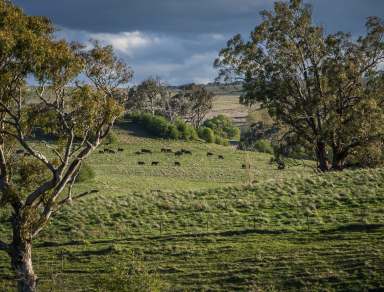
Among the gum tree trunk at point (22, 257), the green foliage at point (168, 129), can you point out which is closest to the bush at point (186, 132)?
the green foliage at point (168, 129)

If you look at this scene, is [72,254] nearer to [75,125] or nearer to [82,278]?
[82,278]

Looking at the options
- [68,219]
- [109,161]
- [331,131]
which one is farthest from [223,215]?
[109,161]

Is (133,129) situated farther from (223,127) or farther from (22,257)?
(22,257)

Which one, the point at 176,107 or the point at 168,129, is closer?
the point at 168,129

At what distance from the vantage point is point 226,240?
23.7 m

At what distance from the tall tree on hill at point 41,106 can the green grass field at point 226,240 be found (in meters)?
2.54

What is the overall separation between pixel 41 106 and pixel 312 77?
26.2 metres

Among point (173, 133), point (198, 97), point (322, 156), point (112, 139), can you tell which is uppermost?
point (198, 97)

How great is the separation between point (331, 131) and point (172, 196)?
45.3ft

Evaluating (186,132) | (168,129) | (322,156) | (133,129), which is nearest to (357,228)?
(322,156)

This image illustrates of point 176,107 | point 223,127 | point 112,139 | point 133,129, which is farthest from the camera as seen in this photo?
point 223,127

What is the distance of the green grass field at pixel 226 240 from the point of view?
1891 cm

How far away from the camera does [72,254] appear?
901 inches

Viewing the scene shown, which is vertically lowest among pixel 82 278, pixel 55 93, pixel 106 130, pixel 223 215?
pixel 82 278
